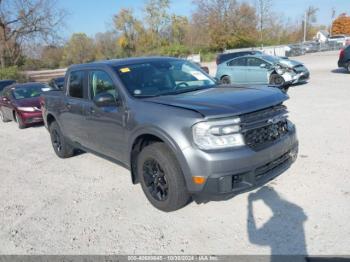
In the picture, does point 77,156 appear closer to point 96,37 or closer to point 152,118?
point 152,118

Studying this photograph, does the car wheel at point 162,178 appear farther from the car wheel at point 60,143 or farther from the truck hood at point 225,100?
the car wheel at point 60,143

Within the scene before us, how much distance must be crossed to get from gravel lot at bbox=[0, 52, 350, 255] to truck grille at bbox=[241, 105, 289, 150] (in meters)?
0.81

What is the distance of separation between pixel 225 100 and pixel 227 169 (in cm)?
80

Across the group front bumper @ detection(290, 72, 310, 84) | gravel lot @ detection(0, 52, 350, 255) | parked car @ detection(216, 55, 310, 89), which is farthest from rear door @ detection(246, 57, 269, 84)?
gravel lot @ detection(0, 52, 350, 255)

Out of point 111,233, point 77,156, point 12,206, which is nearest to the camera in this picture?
point 111,233

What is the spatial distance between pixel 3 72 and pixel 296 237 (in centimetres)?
3060

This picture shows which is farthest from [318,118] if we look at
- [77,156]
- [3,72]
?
[3,72]

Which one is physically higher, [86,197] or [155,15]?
[155,15]

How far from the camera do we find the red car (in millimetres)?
9695

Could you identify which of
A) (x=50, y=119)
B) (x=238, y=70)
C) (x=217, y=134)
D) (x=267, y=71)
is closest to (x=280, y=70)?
(x=267, y=71)

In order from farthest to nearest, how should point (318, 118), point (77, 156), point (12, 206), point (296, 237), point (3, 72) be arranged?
point (3, 72), point (318, 118), point (77, 156), point (12, 206), point (296, 237)

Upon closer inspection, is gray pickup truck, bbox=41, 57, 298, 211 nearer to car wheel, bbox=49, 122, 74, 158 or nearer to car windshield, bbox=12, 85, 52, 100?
car wheel, bbox=49, 122, 74, 158

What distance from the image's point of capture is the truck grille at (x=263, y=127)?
127 inches

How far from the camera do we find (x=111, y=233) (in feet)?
11.3
